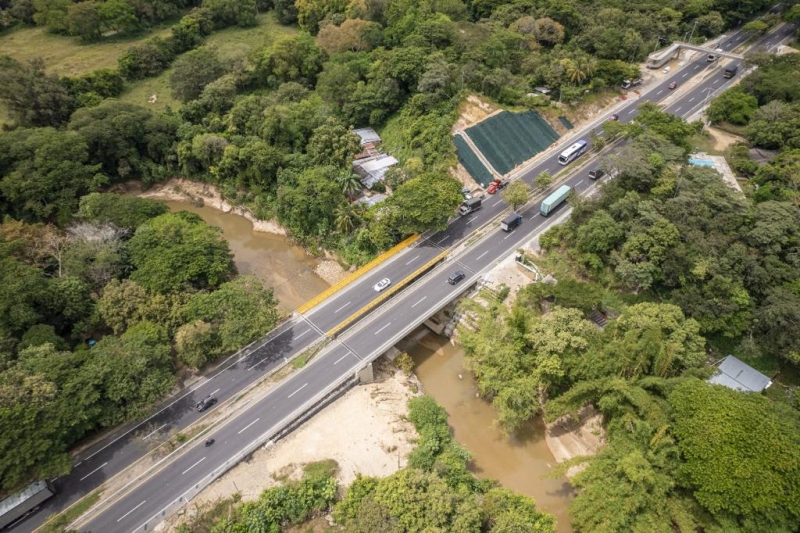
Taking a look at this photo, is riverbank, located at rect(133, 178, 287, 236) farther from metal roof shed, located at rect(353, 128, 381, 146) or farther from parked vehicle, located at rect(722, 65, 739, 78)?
parked vehicle, located at rect(722, 65, 739, 78)

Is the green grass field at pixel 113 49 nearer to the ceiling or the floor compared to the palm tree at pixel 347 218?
nearer to the ceiling

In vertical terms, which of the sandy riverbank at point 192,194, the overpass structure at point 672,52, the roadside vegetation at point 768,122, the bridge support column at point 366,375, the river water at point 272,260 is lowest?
the river water at point 272,260

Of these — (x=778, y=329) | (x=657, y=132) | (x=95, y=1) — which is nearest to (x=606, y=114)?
(x=657, y=132)

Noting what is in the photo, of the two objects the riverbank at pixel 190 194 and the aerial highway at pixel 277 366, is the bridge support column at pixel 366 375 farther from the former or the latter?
the riverbank at pixel 190 194

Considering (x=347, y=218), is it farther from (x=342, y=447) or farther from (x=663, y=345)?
(x=663, y=345)

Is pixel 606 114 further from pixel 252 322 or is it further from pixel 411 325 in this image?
pixel 252 322

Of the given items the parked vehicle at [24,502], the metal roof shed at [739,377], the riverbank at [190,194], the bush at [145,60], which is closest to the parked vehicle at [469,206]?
the metal roof shed at [739,377]

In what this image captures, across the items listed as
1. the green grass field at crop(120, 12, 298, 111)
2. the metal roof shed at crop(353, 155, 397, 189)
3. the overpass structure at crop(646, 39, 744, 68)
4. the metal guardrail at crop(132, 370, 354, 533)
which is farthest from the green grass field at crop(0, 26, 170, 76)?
the overpass structure at crop(646, 39, 744, 68)

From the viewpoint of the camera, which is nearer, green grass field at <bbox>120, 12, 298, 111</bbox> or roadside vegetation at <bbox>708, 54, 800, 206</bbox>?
roadside vegetation at <bbox>708, 54, 800, 206</bbox>
